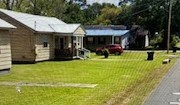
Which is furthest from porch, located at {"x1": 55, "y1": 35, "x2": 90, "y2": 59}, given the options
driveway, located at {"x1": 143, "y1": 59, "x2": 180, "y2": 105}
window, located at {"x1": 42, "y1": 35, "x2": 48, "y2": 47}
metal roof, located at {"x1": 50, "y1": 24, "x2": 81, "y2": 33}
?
driveway, located at {"x1": 143, "y1": 59, "x2": 180, "y2": 105}

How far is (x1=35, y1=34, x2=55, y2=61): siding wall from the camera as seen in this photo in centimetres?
2939

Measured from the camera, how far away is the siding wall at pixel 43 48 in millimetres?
29391

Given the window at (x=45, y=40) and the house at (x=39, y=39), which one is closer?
the house at (x=39, y=39)

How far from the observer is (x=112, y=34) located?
2101 inches

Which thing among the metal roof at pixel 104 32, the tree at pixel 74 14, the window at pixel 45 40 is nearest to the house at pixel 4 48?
the window at pixel 45 40

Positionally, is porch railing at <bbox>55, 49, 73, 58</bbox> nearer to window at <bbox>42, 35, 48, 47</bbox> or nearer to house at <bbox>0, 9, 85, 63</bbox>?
house at <bbox>0, 9, 85, 63</bbox>

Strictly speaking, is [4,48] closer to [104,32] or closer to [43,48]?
[43,48]

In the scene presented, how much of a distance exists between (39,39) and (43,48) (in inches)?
43.0

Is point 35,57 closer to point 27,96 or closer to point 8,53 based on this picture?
point 8,53

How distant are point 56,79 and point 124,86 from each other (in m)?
3.72

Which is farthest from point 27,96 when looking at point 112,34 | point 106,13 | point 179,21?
point 106,13

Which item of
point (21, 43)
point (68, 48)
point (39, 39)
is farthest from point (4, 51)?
point (68, 48)

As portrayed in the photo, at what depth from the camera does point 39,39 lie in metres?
29.9

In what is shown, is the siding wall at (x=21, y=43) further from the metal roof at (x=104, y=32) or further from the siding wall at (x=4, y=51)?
the metal roof at (x=104, y=32)
